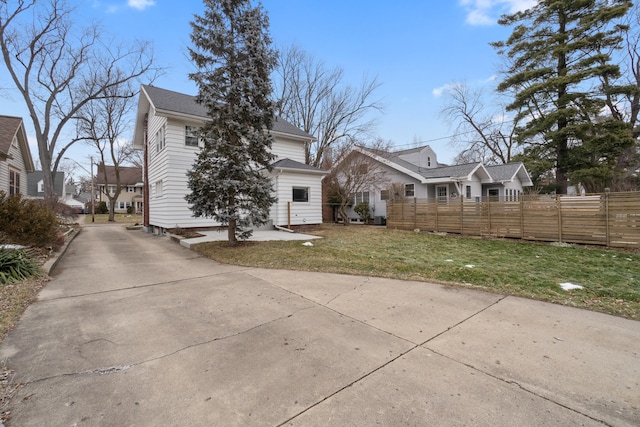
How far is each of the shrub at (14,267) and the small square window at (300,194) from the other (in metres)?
9.70

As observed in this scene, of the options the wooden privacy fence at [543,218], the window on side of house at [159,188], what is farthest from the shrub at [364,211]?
the window on side of house at [159,188]

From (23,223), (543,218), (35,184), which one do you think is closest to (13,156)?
(23,223)

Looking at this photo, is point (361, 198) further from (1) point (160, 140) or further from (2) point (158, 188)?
(1) point (160, 140)

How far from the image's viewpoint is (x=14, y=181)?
15.3m

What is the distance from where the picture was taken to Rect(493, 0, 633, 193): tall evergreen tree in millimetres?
17547

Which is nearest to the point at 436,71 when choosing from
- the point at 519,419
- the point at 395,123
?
the point at 395,123

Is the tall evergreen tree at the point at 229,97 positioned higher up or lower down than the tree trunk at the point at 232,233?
higher up

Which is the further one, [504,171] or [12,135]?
[504,171]

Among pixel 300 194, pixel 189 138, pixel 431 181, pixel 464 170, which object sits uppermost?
pixel 189 138

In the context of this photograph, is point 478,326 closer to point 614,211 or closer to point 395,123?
point 614,211

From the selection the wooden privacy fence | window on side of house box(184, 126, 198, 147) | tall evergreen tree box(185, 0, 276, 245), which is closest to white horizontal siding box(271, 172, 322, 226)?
window on side of house box(184, 126, 198, 147)

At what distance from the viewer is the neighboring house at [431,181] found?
61.1 feet

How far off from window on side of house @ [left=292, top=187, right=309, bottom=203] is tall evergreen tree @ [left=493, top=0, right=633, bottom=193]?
17.3 m

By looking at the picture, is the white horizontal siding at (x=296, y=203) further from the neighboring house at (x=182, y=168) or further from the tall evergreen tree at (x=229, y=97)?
the tall evergreen tree at (x=229, y=97)
